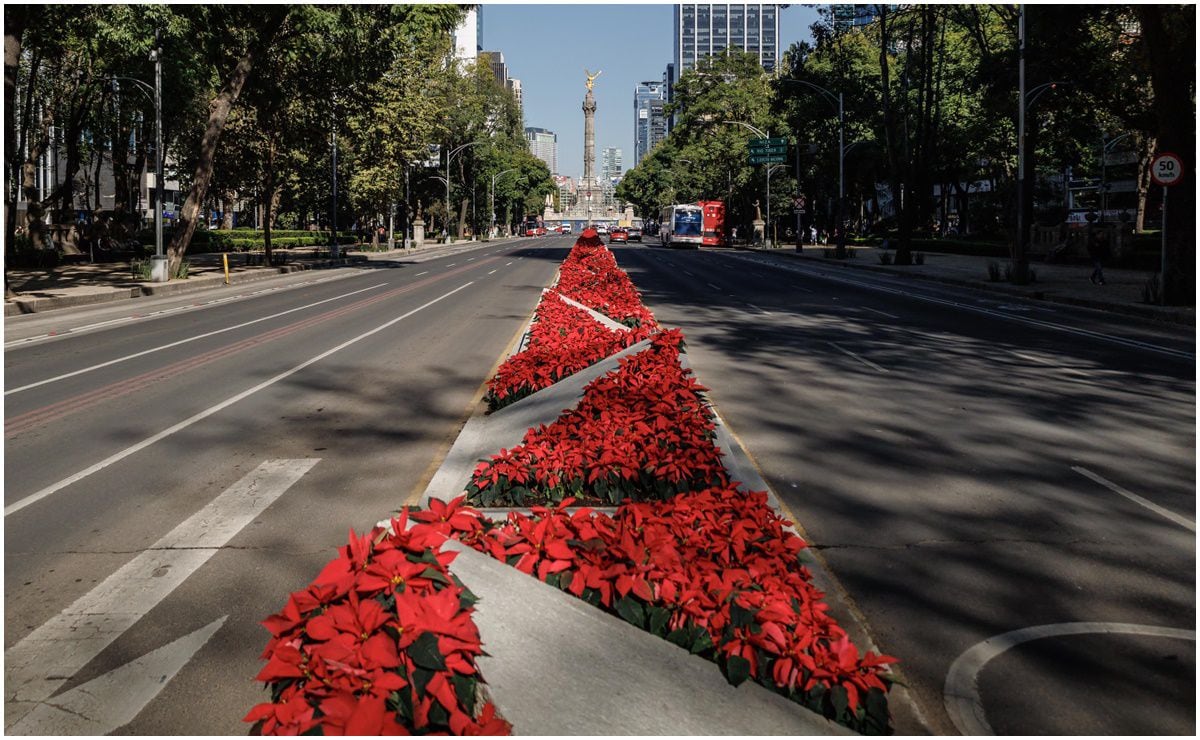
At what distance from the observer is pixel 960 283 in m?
33.3

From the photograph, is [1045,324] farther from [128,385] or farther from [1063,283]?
[128,385]

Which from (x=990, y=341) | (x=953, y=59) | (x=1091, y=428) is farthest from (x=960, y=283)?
(x=953, y=59)

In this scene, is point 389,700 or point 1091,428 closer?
point 389,700

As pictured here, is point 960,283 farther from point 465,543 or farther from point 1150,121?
point 465,543

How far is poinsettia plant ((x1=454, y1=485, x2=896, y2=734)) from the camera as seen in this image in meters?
3.55

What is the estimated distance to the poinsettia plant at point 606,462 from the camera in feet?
20.8

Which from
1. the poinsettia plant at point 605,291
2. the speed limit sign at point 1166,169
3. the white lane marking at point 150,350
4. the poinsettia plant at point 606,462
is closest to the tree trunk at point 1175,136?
the speed limit sign at point 1166,169

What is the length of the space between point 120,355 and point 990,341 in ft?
45.8

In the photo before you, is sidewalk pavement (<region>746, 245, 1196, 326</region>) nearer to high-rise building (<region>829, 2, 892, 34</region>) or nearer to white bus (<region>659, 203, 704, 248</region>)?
high-rise building (<region>829, 2, 892, 34</region>)

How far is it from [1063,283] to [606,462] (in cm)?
3048

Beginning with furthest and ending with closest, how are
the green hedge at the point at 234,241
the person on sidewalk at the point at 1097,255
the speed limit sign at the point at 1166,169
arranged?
the green hedge at the point at 234,241 < the person on sidewalk at the point at 1097,255 < the speed limit sign at the point at 1166,169

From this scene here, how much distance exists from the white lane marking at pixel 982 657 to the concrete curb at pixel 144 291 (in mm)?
24936

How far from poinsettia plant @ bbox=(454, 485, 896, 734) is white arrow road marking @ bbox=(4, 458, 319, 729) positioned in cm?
192

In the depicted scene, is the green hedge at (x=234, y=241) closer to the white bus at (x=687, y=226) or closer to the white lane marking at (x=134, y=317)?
the white bus at (x=687, y=226)
